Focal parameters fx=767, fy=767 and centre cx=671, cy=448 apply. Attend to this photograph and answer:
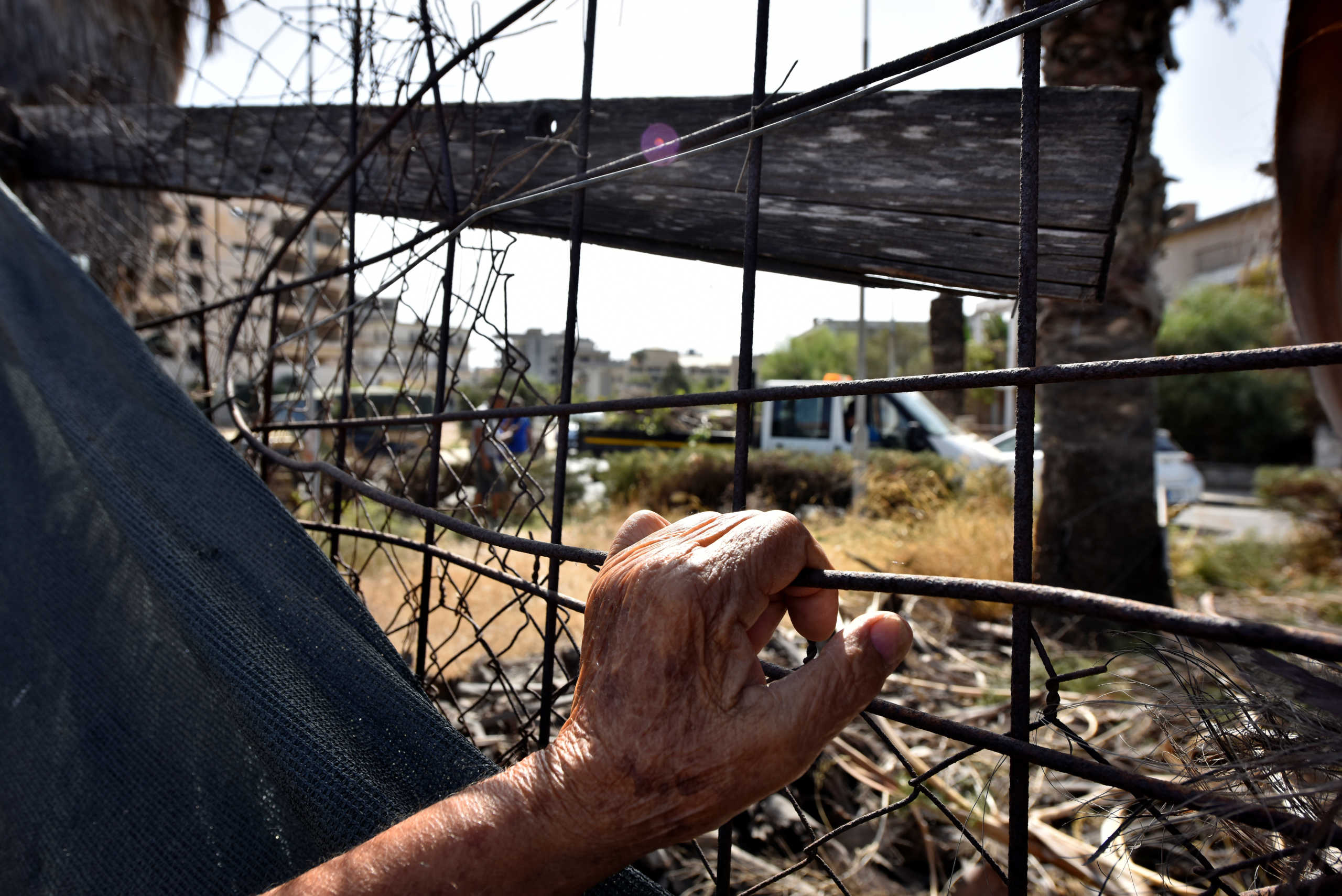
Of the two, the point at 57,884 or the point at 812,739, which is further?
the point at 57,884

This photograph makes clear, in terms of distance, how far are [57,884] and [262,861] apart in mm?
297

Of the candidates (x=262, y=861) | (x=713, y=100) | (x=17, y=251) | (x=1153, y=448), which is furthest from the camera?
(x=1153, y=448)

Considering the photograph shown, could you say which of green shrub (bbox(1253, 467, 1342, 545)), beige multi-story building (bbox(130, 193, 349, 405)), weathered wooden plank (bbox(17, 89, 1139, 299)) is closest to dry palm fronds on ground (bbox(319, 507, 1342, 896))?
weathered wooden plank (bbox(17, 89, 1139, 299))

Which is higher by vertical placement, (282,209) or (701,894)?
(282,209)

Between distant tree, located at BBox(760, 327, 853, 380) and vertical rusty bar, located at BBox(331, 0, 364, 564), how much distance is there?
18945mm

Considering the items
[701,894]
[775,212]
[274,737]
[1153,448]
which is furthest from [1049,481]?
[274,737]

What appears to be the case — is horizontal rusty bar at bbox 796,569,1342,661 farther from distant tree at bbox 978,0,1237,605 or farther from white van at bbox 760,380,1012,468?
white van at bbox 760,380,1012,468

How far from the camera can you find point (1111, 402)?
4777 millimetres

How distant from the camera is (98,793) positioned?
1.06 metres

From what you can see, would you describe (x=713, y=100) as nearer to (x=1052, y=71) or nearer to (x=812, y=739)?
(x=812, y=739)

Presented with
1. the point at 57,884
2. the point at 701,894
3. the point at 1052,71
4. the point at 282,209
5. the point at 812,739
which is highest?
the point at 1052,71

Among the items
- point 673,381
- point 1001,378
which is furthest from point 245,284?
point 673,381

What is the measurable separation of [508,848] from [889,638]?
0.39 m

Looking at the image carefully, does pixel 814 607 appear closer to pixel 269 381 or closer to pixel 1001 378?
pixel 1001 378
